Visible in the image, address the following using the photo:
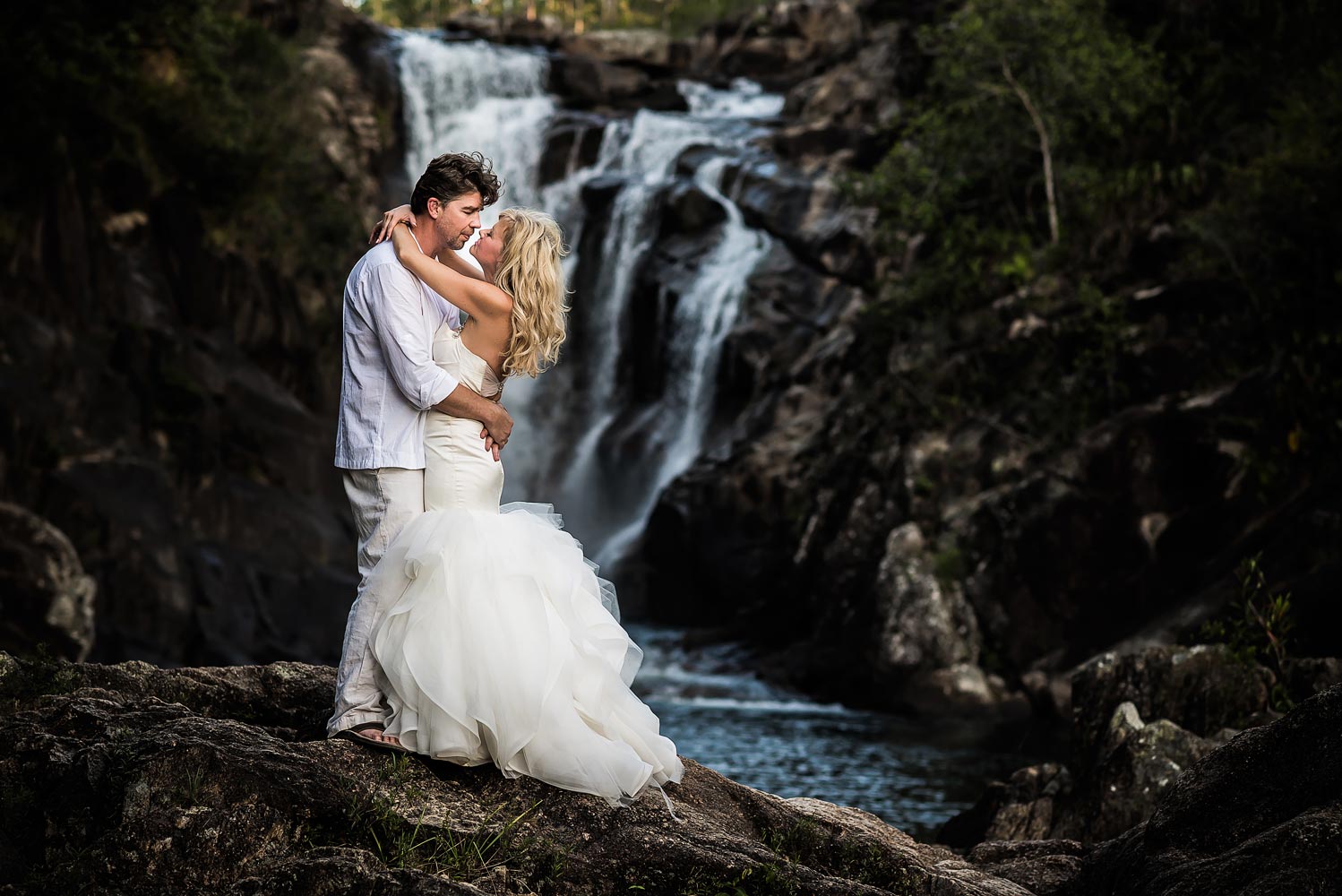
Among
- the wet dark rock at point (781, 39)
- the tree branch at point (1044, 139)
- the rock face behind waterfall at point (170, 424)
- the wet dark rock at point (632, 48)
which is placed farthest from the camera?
the wet dark rock at point (632, 48)

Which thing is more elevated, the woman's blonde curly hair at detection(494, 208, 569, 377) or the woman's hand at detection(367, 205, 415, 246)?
the woman's hand at detection(367, 205, 415, 246)

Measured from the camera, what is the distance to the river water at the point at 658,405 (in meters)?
13.9

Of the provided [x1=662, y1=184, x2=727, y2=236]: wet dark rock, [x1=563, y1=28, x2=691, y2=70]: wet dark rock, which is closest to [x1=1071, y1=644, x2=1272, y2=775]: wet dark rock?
[x1=662, y1=184, x2=727, y2=236]: wet dark rock

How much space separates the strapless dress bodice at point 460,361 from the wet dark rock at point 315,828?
1.53 meters

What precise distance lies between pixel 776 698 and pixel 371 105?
23.4 metres

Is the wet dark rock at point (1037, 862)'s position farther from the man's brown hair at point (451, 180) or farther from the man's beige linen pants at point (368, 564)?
the man's brown hair at point (451, 180)

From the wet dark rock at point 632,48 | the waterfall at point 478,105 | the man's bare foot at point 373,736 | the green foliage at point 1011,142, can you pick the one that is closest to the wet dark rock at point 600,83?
the waterfall at point 478,105

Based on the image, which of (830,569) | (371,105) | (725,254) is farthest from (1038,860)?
(371,105)

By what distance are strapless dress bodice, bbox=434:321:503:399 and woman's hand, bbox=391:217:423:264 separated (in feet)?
1.07

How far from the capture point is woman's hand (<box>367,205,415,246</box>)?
5160 millimetres

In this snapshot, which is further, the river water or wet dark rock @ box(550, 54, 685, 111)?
wet dark rock @ box(550, 54, 685, 111)

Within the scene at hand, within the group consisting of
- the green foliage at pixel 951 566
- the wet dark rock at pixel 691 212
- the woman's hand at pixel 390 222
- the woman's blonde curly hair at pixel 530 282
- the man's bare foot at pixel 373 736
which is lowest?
the green foliage at pixel 951 566

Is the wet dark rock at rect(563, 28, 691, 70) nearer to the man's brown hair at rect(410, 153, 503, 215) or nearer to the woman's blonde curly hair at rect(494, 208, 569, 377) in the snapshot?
the man's brown hair at rect(410, 153, 503, 215)

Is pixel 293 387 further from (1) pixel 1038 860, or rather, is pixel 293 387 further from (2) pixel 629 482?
(1) pixel 1038 860
